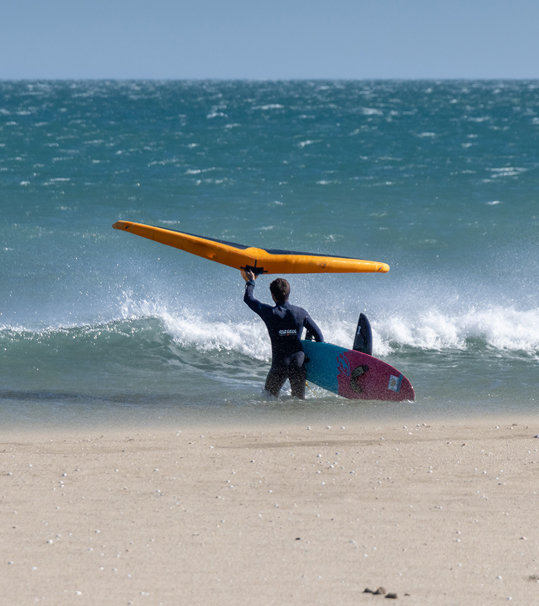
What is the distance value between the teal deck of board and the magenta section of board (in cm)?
6

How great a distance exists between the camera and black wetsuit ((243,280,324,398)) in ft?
24.3

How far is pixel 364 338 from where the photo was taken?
7.97 m

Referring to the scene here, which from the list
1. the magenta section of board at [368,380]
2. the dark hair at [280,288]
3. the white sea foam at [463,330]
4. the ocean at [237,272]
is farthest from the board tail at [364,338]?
the white sea foam at [463,330]

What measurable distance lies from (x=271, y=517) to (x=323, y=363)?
323cm

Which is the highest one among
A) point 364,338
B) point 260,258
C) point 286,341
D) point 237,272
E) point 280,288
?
point 237,272

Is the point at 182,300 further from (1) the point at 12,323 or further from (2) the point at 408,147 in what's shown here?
(2) the point at 408,147

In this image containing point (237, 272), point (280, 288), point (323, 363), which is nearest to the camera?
point (280, 288)

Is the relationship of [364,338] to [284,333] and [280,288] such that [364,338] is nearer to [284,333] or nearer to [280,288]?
[284,333]

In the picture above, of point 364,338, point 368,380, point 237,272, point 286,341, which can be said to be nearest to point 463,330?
point 364,338

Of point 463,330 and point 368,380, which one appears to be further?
point 463,330

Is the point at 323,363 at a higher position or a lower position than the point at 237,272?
lower

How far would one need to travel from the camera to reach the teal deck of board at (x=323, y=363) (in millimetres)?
7754

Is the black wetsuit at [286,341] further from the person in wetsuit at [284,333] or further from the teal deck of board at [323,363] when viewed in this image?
the teal deck of board at [323,363]

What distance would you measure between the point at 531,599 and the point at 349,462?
6.75 feet
